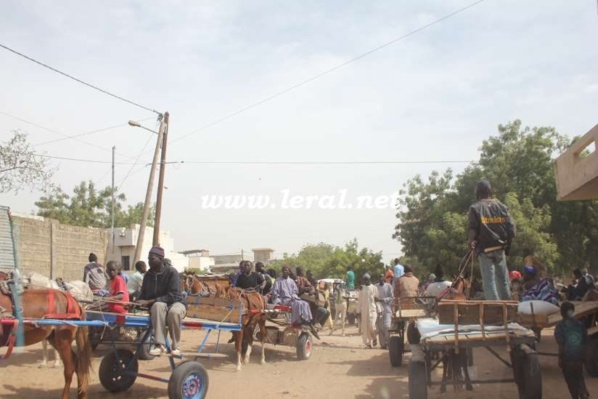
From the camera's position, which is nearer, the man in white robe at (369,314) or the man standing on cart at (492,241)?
the man standing on cart at (492,241)

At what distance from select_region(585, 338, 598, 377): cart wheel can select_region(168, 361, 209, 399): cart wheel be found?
6.55 m

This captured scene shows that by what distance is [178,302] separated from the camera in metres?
8.59

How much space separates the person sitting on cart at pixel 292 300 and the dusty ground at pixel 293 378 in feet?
2.99

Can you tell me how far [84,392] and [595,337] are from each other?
27.6ft

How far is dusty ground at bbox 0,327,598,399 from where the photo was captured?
9.30m

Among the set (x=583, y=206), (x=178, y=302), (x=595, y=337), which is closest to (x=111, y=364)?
(x=178, y=302)

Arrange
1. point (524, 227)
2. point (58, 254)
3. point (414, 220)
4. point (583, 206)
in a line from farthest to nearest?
point (414, 220) → point (583, 206) → point (524, 227) → point (58, 254)

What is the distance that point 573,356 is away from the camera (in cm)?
782

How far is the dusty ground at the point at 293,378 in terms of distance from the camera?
9297 millimetres

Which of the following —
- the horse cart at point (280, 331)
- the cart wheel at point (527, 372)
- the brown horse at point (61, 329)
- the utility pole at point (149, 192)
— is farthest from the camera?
the utility pole at point (149, 192)

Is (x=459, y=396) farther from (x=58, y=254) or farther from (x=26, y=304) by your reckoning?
(x=58, y=254)

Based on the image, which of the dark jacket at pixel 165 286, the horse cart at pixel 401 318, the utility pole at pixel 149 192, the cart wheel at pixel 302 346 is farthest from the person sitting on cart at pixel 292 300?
the utility pole at pixel 149 192

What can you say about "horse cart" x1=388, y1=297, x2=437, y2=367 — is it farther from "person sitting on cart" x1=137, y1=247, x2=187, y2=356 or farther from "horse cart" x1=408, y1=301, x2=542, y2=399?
"person sitting on cart" x1=137, y1=247, x2=187, y2=356

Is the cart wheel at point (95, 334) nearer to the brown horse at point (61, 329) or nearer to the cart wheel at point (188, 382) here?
the brown horse at point (61, 329)
